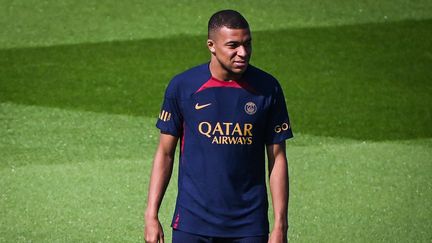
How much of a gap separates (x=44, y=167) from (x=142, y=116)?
7.65ft

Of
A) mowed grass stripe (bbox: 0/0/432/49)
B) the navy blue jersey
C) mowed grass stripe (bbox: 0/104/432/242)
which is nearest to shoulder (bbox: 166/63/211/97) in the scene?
the navy blue jersey

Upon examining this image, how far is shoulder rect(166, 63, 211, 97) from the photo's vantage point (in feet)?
19.6

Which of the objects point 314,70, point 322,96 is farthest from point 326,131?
point 314,70

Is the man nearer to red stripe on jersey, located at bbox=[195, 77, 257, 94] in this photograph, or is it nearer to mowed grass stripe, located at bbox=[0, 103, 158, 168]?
red stripe on jersey, located at bbox=[195, 77, 257, 94]

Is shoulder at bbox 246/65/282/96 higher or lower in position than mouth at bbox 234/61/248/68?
lower

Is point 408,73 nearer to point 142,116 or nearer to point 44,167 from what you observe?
point 142,116

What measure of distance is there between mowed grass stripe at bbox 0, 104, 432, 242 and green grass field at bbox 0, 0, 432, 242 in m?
0.02

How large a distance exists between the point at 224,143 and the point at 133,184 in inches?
201

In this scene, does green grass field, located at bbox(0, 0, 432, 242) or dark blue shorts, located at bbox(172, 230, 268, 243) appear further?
green grass field, located at bbox(0, 0, 432, 242)

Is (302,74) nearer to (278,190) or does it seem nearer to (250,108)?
(278,190)

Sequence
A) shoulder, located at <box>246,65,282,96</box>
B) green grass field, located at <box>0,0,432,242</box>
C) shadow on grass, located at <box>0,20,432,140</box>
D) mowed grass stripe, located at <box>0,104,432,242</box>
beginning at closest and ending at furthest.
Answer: shoulder, located at <box>246,65,282,96</box> → mowed grass stripe, located at <box>0,104,432,242</box> → green grass field, located at <box>0,0,432,242</box> → shadow on grass, located at <box>0,20,432,140</box>

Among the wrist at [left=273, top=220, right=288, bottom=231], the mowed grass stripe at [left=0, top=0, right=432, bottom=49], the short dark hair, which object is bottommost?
the mowed grass stripe at [left=0, top=0, right=432, bottom=49]

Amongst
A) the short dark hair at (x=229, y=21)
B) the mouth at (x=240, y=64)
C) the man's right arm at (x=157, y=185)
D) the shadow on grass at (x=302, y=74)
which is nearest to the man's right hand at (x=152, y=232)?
the man's right arm at (x=157, y=185)

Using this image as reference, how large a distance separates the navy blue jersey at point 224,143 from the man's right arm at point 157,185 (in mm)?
84
